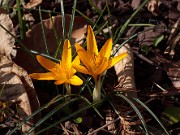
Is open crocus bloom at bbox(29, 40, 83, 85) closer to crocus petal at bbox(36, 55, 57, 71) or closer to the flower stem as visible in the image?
crocus petal at bbox(36, 55, 57, 71)

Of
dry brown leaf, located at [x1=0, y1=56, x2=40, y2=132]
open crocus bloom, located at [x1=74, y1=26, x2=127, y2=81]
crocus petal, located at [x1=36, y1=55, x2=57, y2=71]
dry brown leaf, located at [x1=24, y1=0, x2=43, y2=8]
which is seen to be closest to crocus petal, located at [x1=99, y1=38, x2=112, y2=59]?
open crocus bloom, located at [x1=74, y1=26, x2=127, y2=81]

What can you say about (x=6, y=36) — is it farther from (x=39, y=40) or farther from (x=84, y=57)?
(x=84, y=57)

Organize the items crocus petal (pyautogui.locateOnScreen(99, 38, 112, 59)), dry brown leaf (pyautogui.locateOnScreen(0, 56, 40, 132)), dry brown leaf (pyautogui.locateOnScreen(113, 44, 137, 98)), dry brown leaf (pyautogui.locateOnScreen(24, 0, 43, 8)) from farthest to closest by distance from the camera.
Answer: dry brown leaf (pyautogui.locateOnScreen(24, 0, 43, 8)) < dry brown leaf (pyautogui.locateOnScreen(113, 44, 137, 98)) < dry brown leaf (pyautogui.locateOnScreen(0, 56, 40, 132)) < crocus petal (pyautogui.locateOnScreen(99, 38, 112, 59))

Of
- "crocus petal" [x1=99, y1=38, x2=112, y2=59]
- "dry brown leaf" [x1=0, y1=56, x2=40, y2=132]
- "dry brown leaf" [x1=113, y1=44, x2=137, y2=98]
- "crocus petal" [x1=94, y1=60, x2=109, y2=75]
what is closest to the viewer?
"crocus petal" [x1=94, y1=60, x2=109, y2=75]

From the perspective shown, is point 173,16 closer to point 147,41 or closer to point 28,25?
point 147,41

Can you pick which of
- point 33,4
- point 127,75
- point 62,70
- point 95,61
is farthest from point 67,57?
point 33,4

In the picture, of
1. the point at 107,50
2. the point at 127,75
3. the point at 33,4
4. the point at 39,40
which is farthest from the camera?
the point at 33,4

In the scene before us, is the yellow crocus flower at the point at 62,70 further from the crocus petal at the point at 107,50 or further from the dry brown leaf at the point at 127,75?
the dry brown leaf at the point at 127,75
